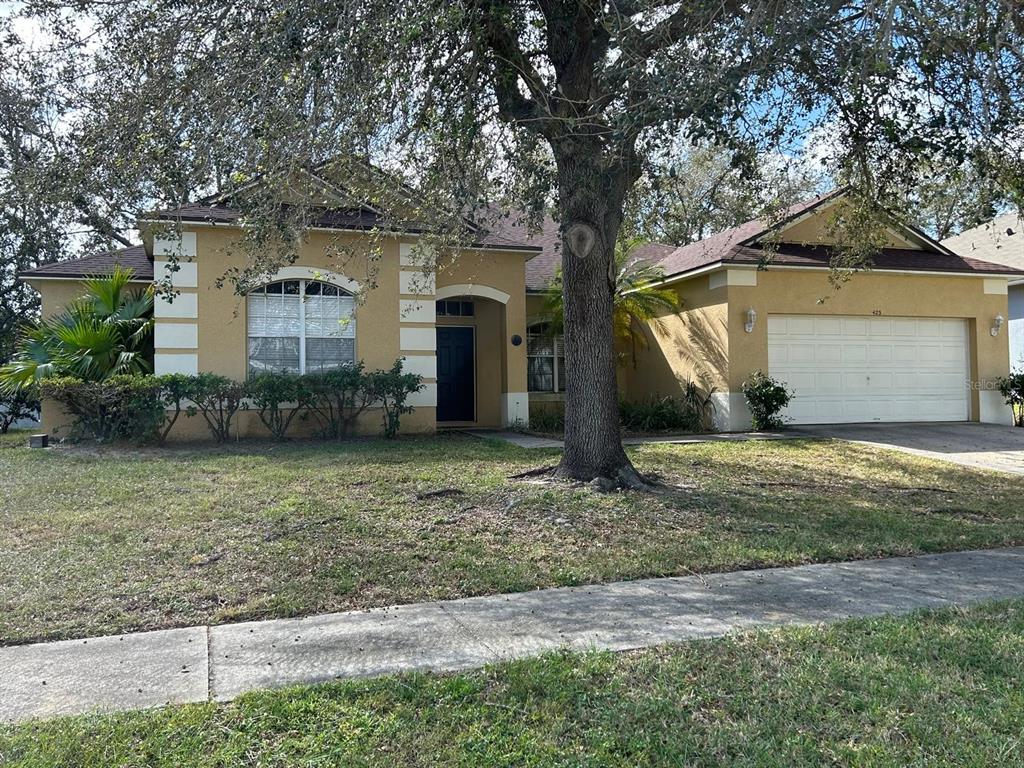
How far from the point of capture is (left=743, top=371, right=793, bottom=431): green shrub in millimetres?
15016

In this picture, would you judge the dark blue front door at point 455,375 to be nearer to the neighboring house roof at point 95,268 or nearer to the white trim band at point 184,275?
the white trim band at point 184,275

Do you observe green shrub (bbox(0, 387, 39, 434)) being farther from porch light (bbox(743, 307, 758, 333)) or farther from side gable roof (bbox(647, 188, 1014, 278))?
porch light (bbox(743, 307, 758, 333))

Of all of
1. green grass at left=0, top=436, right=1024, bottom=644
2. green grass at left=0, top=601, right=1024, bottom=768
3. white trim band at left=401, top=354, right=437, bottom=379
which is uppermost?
white trim band at left=401, top=354, right=437, bottom=379

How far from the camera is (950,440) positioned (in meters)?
14.3

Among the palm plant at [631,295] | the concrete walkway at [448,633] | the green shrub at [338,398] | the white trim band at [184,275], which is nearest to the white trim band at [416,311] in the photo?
the green shrub at [338,398]

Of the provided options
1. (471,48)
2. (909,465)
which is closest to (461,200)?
(471,48)

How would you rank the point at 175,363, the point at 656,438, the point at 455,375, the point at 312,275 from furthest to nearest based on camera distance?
the point at 455,375
the point at 656,438
the point at 312,275
the point at 175,363

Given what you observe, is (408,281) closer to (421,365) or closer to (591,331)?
(421,365)

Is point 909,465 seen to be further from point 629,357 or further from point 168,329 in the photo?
point 168,329

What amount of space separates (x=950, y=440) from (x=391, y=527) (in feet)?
38.6

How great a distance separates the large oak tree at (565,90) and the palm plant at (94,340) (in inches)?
259

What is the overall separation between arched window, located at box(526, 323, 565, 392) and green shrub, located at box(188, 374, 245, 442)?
731cm

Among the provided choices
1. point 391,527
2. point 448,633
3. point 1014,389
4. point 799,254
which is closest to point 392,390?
point 391,527

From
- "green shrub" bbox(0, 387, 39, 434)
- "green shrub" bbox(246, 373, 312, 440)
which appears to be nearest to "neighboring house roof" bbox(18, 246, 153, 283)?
"green shrub" bbox(246, 373, 312, 440)
